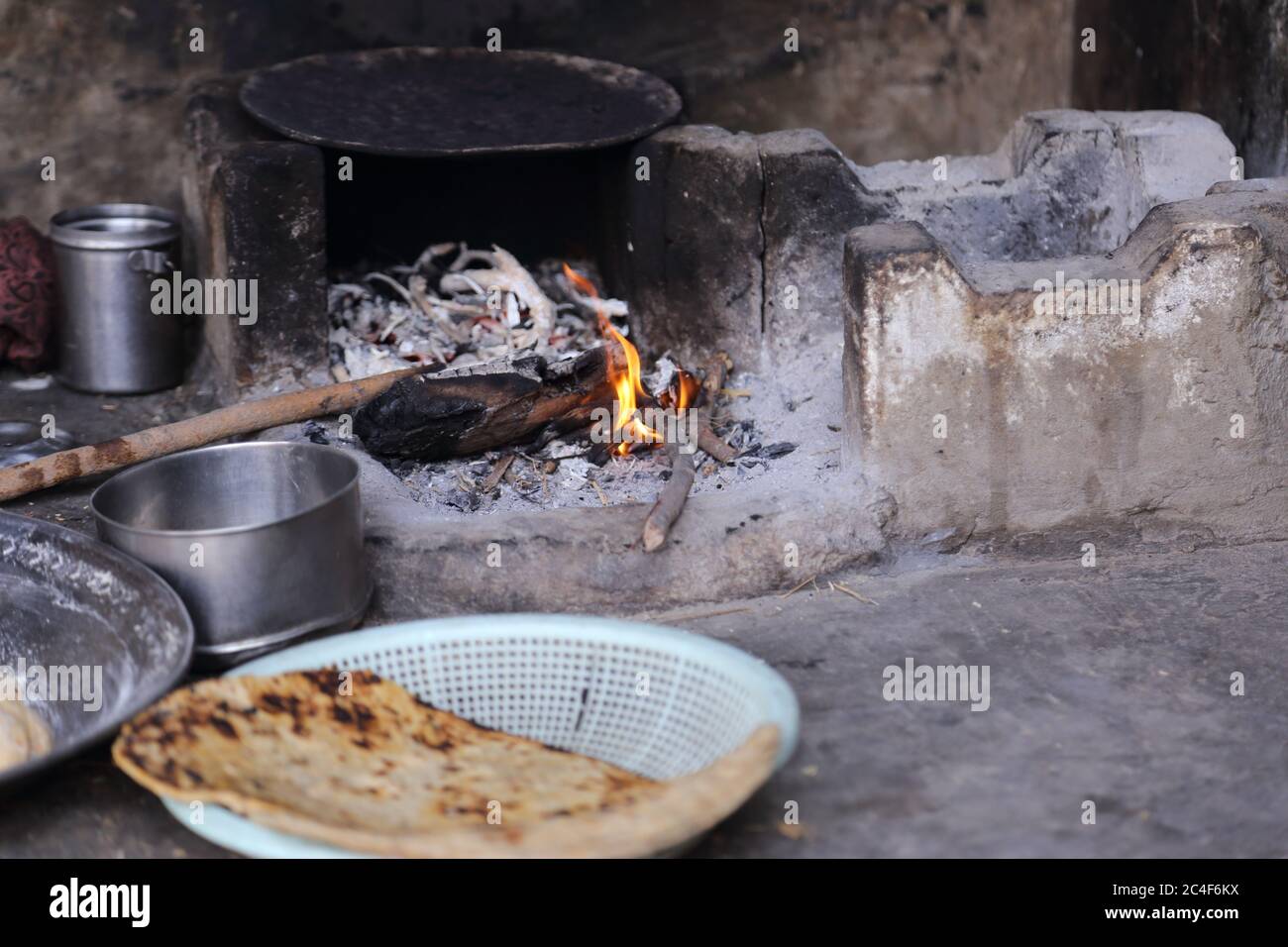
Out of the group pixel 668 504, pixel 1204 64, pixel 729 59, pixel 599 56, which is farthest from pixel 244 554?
pixel 1204 64

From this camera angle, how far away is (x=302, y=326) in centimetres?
469

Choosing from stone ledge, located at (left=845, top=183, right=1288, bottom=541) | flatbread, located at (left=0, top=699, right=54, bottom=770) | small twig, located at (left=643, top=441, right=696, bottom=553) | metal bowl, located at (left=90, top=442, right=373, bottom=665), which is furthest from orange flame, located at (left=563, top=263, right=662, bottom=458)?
flatbread, located at (left=0, top=699, right=54, bottom=770)

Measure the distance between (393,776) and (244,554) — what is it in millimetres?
691

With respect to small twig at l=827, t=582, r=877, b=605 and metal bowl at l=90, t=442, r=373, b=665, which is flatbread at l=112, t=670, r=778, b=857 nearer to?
metal bowl at l=90, t=442, r=373, b=665

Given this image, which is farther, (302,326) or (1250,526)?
(302,326)

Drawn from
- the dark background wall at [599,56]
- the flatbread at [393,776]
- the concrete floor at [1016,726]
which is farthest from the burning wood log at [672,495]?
the dark background wall at [599,56]

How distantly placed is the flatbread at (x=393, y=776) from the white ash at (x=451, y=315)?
214cm

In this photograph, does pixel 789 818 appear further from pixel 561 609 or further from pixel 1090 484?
pixel 1090 484

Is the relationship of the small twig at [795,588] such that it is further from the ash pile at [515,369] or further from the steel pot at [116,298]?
the steel pot at [116,298]

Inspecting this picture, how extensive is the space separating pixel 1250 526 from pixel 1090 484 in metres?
0.46

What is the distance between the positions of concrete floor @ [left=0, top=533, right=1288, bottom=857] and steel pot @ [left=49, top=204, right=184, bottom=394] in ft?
7.85

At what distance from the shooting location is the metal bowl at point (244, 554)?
120 inches

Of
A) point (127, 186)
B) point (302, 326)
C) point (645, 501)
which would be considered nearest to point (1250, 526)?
point (645, 501)
